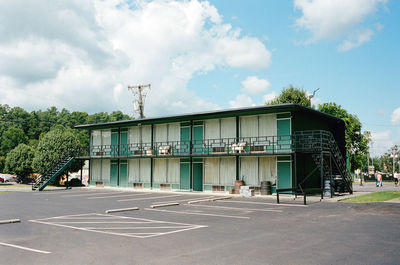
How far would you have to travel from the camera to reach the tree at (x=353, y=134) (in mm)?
53775

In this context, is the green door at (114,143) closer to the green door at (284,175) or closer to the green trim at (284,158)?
the green trim at (284,158)

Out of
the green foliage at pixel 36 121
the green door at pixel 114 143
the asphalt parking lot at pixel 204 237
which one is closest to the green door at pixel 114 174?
the green door at pixel 114 143

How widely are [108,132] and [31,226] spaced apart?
26396mm

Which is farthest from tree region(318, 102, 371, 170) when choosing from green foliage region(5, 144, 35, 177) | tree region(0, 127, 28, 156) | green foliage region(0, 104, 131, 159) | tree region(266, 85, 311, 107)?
tree region(0, 127, 28, 156)

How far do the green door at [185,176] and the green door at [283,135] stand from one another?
28.6 feet

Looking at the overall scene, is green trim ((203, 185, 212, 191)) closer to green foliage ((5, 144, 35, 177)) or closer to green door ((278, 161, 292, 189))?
green door ((278, 161, 292, 189))

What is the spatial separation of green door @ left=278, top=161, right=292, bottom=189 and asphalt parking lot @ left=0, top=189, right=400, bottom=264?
9.19m

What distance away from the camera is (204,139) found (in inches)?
1188

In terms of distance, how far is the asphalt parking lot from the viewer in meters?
7.70

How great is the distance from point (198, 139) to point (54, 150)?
18.8 metres

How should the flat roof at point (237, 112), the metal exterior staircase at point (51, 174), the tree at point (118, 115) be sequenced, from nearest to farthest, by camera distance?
the flat roof at point (237, 112), the metal exterior staircase at point (51, 174), the tree at point (118, 115)

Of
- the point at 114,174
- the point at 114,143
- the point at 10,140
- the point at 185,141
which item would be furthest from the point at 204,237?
the point at 10,140

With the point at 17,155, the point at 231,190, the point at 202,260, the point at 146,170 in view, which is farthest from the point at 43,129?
the point at 202,260

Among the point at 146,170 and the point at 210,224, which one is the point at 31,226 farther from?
the point at 146,170
